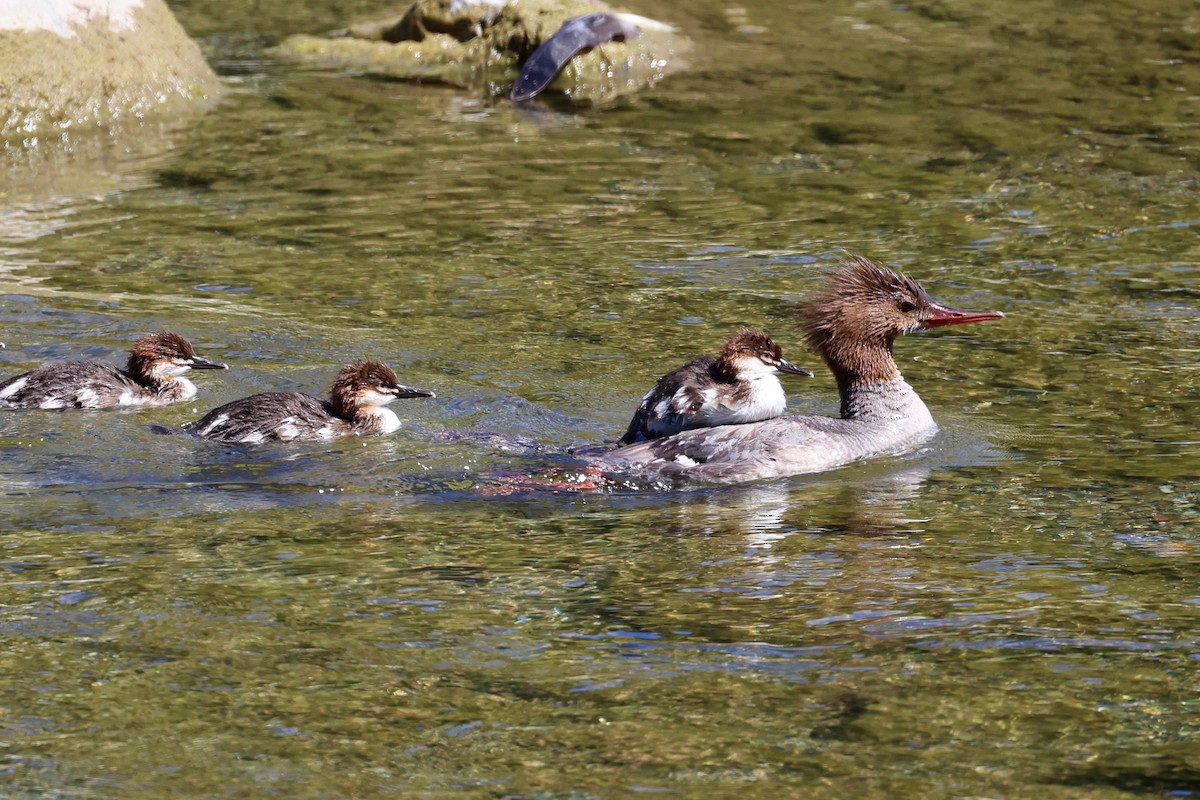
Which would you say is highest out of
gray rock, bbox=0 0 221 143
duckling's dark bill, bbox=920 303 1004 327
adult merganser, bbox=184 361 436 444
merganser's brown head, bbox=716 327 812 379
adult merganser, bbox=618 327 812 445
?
gray rock, bbox=0 0 221 143

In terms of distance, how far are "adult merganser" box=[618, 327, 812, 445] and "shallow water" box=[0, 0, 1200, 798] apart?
595 millimetres

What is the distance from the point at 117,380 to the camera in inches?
375

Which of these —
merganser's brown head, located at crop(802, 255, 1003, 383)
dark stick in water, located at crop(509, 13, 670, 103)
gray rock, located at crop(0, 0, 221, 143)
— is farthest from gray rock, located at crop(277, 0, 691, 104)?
merganser's brown head, located at crop(802, 255, 1003, 383)

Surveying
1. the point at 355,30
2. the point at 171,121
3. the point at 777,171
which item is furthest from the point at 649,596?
the point at 355,30

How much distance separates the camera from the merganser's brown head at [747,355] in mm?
8344

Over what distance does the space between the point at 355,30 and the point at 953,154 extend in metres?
8.10

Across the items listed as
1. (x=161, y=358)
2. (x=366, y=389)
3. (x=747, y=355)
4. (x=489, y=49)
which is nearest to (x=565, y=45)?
(x=489, y=49)

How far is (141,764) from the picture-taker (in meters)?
5.09

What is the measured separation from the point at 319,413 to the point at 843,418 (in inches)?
105

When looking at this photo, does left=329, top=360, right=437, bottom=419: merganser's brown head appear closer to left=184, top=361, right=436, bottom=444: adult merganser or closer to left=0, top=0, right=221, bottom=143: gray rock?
left=184, top=361, right=436, bottom=444: adult merganser

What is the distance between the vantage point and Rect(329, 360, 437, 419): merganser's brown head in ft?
29.7

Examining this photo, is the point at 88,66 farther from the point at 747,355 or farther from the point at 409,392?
the point at 747,355

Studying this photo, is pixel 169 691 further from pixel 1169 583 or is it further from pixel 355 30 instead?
pixel 355 30

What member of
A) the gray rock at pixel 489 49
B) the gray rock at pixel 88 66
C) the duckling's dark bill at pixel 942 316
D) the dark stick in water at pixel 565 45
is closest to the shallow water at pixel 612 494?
the duckling's dark bill at pixel 942 316
